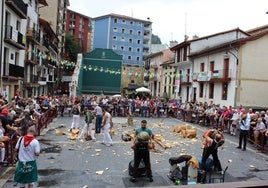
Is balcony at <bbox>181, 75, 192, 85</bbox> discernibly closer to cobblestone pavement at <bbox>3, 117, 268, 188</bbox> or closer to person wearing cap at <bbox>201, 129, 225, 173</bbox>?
cobblestone pavement at <bbox>3, 117, 268, 188</bbox>

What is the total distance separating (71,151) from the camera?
1292cm

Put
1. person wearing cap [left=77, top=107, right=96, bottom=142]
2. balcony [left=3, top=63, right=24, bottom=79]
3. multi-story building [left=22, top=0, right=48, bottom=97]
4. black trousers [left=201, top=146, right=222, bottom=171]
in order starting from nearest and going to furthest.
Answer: black trousers [left=201, top=146, right=222, bottom=171] < person wearing cap [left=77, top=107, right=96, bottom=142] < balcony [left=3, top=63, right=24, bottom=79] < multi-story building [left=22, top=0, right=48, bottom=97]

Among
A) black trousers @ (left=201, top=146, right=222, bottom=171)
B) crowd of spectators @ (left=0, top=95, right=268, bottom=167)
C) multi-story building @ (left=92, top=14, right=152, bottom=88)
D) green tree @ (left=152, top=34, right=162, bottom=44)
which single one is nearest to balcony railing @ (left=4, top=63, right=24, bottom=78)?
crowd of spectators @ (left=0, top=95, right=268, bottom=167)

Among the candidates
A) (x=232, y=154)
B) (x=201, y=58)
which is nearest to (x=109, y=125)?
(x=232, y=154)

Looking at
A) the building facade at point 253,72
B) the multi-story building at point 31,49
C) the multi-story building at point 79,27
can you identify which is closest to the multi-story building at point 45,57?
the multi-story building at point 31,49

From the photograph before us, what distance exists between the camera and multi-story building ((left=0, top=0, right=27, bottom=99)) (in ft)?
81.4

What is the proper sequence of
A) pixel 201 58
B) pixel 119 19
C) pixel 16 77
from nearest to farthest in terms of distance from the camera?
1. pixel 16 77
2. pixel 201 58
3. pixel 119 19

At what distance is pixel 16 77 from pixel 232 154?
1937cm

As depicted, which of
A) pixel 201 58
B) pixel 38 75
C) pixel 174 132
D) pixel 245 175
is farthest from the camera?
pixel 38 75

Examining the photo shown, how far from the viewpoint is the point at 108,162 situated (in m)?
11.3

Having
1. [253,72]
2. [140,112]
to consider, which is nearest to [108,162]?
[140,112]

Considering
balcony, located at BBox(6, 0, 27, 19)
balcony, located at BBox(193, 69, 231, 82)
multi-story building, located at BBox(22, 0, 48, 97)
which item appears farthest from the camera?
multi-story building, located at BBox(22, 0, 48, 97)

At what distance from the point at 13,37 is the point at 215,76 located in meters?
17.6

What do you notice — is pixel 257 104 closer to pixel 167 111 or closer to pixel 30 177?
pixel 167 111
